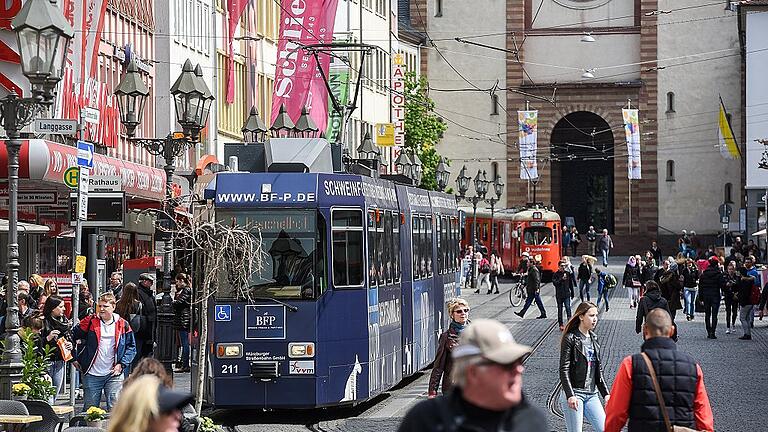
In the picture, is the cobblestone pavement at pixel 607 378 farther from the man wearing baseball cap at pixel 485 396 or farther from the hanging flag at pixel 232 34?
the man wearing baseball cap at pixel 485 396

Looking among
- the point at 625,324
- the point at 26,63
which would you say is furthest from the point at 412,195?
the point at 625,324

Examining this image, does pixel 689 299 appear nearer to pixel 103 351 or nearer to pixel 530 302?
pixel 530 302

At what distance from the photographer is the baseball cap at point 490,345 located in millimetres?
5895

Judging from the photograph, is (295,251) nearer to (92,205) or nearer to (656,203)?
(92,205)

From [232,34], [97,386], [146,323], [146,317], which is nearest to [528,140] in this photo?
[232,34]

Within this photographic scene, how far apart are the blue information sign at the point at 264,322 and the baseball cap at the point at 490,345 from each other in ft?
41.7

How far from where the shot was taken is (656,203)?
85.6 meters

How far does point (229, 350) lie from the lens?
1864 cm

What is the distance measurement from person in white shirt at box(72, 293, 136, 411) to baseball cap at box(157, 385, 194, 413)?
34.0ft

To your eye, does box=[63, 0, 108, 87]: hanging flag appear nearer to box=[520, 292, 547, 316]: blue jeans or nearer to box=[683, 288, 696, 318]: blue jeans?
box=[520, 292, 547, 316]: blue jeans

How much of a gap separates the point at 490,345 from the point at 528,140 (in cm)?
7261

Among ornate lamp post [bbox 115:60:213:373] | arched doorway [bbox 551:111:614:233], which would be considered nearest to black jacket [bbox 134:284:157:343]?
ornate lamp post [bbox 115:60:213:373]

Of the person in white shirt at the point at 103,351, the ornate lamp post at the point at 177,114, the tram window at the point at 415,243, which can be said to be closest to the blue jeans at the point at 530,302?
the tram window at the point at 415,243

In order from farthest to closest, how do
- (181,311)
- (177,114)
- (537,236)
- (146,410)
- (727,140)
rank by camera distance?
(727,140) → (537,236) → (181,311) → (177,114) → (146,410)
